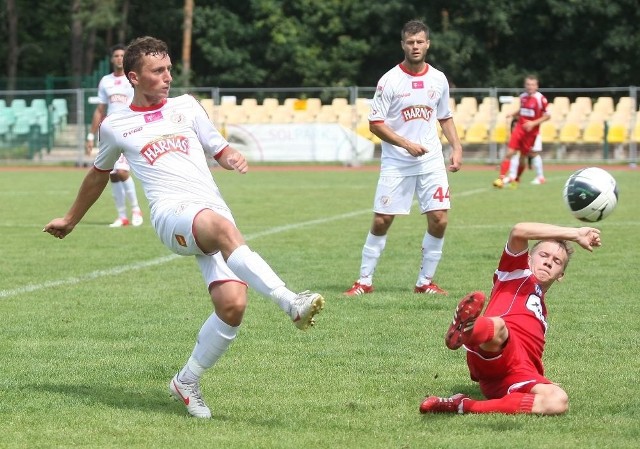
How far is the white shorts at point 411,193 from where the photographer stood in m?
10.3

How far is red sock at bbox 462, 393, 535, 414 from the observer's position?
19.3 feet

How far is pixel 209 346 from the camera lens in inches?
238

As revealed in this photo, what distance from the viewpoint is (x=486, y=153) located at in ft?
107

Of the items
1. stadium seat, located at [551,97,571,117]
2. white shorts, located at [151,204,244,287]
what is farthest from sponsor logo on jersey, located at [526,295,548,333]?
stadium seat, located at [551,97,571,117]

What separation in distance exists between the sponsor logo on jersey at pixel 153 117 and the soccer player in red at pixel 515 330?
1879mm

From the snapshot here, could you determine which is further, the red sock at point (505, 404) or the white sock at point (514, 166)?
the white sock at point (514, 166)

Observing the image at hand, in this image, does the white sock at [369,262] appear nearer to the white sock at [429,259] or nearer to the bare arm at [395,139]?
the white sock at [429,259]

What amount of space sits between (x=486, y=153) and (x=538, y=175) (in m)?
7.83

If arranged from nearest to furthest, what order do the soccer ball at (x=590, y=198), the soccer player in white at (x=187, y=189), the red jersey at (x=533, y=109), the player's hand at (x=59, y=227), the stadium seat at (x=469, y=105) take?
the soccer player in white at (x=187, y=189), the player's hand at (x=59, y=227), the soccer ball at (x=590, y=198), the red jersey at (x=533, y=109), the stadium seat at (x=469, y=105)

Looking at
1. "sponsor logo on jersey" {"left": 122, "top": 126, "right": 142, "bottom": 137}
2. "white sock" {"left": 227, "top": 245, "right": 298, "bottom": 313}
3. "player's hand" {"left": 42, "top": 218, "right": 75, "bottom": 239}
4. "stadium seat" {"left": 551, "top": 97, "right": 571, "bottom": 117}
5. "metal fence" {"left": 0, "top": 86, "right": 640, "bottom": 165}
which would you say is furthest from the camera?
"stadium seat" {"left": 551, "top": 97, "right": 571, "bottom": 117}

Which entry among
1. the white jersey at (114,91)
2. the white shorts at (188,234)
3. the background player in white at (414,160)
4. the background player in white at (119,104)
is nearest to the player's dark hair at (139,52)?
the white shorts at (188,234)

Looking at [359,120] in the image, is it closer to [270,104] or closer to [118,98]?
[270,104]

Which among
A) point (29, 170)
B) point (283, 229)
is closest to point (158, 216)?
point (283, 229)

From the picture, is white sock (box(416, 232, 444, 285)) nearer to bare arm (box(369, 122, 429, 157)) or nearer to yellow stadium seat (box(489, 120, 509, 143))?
bare arm (box(369, 122, 429, 157))
